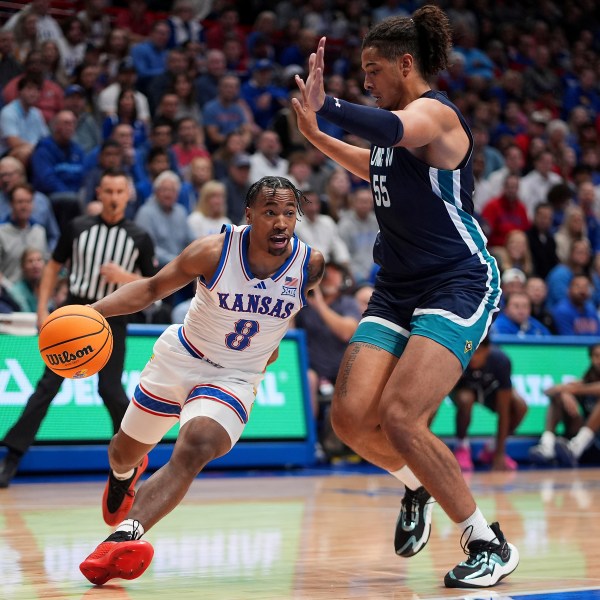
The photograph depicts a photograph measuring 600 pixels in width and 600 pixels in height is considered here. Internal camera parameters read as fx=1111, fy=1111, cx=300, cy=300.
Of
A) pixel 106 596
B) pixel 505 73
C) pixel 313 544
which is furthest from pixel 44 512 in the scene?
pixel 505 73

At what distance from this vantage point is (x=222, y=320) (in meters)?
5.34

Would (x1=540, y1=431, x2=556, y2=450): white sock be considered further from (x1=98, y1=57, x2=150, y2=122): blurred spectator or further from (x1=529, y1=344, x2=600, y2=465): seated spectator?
(x1=98, y1=57, x2=150, y2=122): blurred spectator

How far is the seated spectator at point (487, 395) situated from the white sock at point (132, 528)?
6934 millimetres

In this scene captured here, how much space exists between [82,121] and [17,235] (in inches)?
104

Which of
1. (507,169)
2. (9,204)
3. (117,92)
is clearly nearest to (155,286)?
(9,204)

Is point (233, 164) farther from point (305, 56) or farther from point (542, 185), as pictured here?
point (542, 185)

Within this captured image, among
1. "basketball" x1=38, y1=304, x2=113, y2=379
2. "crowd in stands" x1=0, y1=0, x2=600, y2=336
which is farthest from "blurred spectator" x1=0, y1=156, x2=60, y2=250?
"basketball" x1=38, y1=304, x2=113, y2=379

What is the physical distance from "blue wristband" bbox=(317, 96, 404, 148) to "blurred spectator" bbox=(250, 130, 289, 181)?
8.79 metres

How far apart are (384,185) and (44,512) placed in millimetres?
3487

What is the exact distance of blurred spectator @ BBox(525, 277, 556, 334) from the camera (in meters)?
13.3

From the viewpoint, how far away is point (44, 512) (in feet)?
23.6

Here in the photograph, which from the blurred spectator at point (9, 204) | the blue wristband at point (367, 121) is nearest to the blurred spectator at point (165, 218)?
the blurred spectator at point (9, 204)

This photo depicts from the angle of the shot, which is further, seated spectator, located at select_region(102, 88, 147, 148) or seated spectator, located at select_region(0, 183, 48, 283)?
seated spectator, located at select_region(102, 88, 147, 148)

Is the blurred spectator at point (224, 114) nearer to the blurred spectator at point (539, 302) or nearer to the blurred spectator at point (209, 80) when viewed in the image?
the blurred spectator at point (209, 80)
